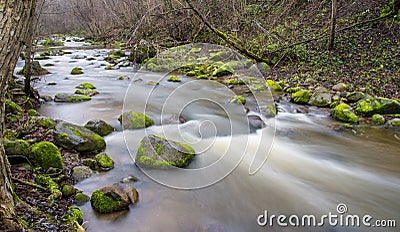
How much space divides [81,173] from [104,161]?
53 centimetres

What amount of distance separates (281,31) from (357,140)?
9957 millimetres

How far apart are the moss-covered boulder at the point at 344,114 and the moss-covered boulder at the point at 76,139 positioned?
241 inches

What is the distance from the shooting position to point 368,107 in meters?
8.02

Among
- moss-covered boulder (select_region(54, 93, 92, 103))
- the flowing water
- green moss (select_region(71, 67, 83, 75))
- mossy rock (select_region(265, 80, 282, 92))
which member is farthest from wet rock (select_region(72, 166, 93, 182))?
green moss (select_region(71, 67, 83, 75))

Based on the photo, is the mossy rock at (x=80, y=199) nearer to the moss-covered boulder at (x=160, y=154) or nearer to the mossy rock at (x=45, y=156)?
the mossy rock at (x=45, y=156)

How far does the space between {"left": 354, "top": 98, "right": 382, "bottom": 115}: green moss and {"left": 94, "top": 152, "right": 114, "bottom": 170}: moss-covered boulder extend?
6682mm

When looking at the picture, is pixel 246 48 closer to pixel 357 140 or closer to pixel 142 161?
pixel 357 140

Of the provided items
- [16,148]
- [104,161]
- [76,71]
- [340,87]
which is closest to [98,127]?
[104,161]

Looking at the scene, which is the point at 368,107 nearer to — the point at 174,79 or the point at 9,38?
the point at 174,79

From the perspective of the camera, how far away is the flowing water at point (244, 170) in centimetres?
403

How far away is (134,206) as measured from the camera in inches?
161

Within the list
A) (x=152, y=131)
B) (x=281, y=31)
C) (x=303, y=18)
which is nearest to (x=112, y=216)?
(x=152, y=131)

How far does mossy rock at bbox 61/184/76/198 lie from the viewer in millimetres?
3941

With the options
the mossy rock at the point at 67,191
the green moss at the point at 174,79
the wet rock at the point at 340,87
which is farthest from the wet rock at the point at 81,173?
the wet rock at the point at 340,87
